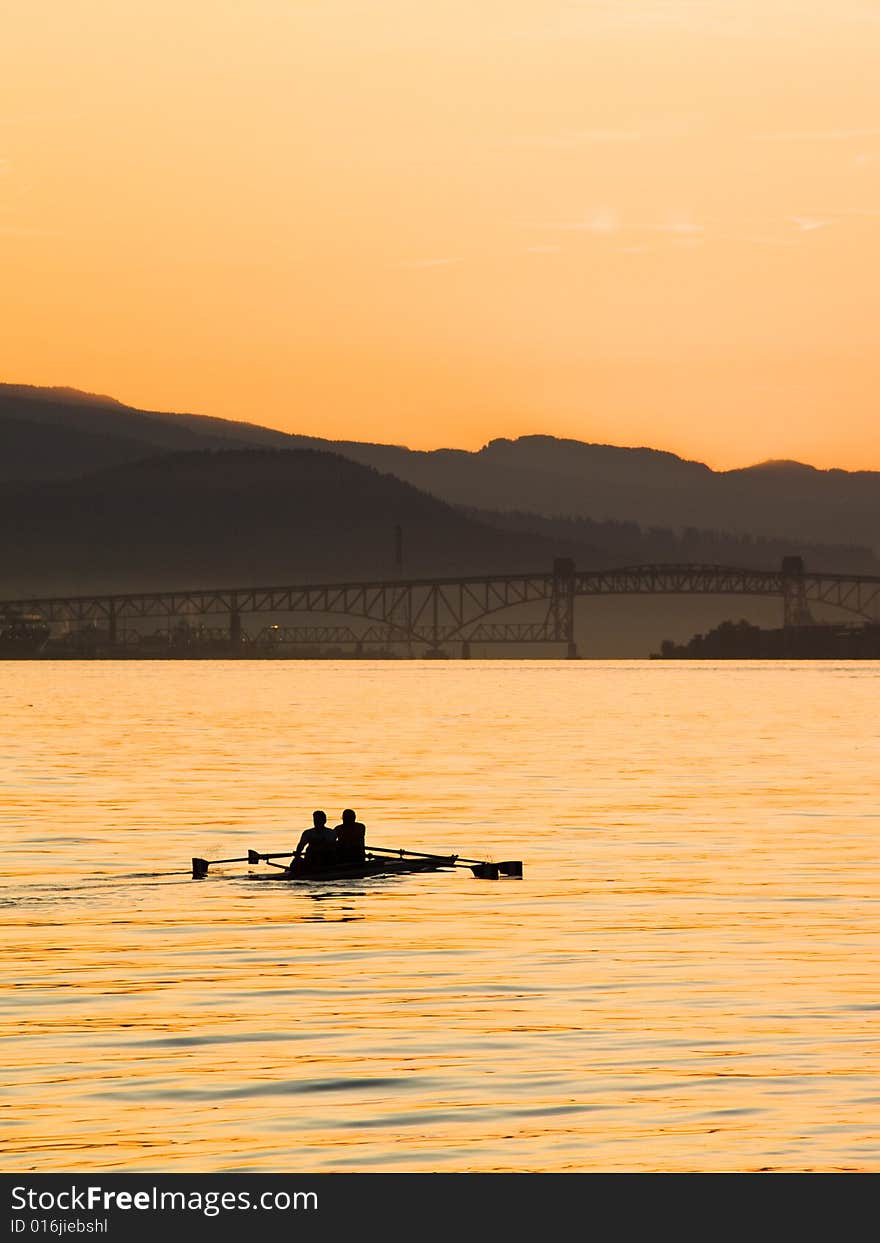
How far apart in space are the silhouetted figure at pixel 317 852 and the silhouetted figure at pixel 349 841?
124 mm

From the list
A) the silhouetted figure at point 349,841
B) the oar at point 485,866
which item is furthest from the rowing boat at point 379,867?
the silhouetted figure at point 349,841

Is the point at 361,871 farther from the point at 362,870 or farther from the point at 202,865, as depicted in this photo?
the point at 202,865

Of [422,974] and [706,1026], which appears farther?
[422,974]

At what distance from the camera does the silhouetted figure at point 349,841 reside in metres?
41.2

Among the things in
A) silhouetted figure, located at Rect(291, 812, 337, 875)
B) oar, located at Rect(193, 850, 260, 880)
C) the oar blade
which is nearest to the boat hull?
silhouetted figure, located at Rect(291, 812, 337, 875)

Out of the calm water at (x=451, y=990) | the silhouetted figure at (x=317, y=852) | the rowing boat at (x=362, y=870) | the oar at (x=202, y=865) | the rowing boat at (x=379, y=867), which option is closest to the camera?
the calm water at (x=451, y=990)

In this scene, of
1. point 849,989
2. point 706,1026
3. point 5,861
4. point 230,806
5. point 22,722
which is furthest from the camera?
point 22,722

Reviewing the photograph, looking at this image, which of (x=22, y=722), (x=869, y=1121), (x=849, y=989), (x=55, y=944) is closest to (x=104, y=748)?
(x=22, y=722)

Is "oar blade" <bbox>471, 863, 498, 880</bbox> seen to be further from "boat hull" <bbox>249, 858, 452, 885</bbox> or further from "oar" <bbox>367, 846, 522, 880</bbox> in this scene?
"boat hull" <bbox>249, 858, 452, 885</bbox>

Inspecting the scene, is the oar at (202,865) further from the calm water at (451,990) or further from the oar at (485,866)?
the oar at (485,866)

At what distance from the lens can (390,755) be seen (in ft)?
319

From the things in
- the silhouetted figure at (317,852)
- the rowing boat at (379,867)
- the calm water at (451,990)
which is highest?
the silhouetted figure at (317,852)

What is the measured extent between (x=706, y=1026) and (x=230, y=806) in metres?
39.3
